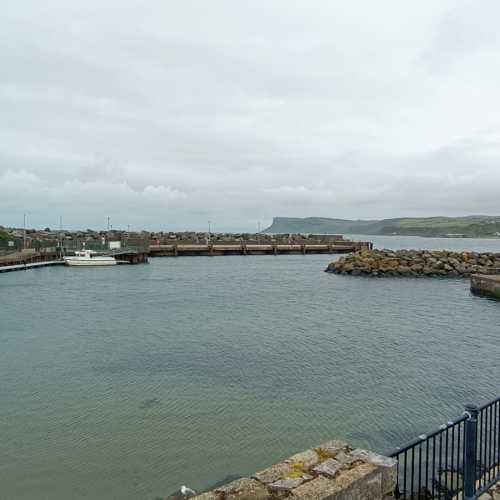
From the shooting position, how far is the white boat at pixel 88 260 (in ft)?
190

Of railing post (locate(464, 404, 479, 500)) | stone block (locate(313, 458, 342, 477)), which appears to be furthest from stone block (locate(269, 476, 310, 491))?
railing post (locate(464, 404, 479, 500))

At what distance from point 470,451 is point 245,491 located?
2533 millimetres

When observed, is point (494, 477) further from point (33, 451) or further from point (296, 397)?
point (33, 451)

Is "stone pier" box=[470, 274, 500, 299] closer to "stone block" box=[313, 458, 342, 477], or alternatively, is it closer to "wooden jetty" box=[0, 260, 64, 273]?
"stone block" box=[313, 458, 342, 477]

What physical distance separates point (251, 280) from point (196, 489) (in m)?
36.0

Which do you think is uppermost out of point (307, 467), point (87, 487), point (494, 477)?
point (307, 467)

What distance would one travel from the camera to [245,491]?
4301 millimetres

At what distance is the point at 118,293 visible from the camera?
34.6 m

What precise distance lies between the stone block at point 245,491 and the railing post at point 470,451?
89.3 inches

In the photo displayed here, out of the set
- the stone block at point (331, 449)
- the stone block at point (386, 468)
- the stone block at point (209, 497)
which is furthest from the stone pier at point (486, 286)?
the stone block at point (209, 497)

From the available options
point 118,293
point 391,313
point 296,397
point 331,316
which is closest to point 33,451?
point 296,397

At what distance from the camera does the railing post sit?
469 cm

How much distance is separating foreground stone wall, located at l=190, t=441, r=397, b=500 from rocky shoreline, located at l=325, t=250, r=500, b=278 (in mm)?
43359

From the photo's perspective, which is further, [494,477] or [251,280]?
[251,280]
